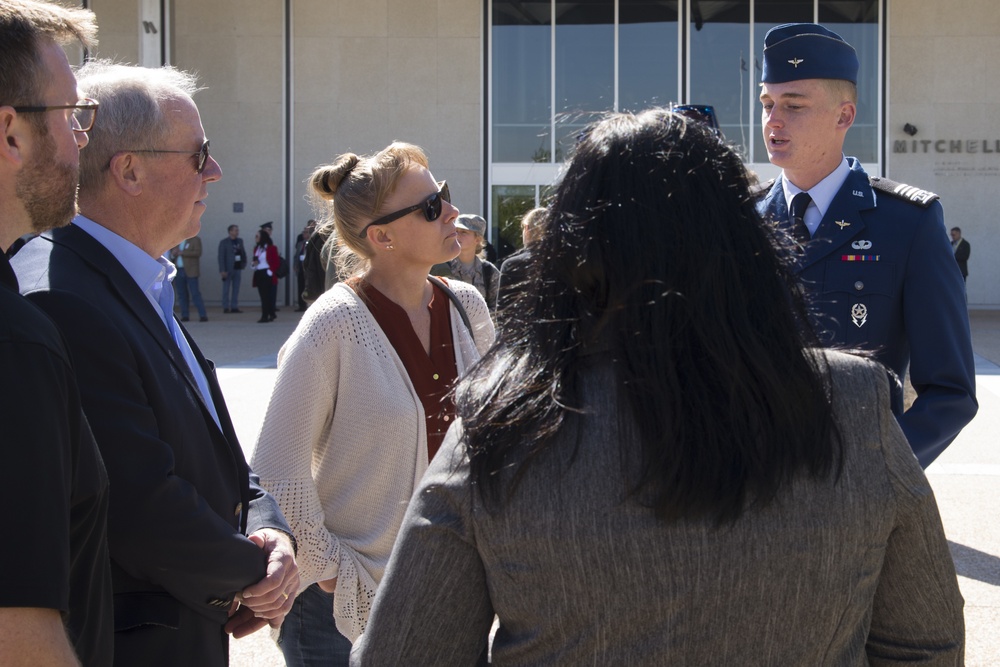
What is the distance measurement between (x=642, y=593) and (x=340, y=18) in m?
22.7

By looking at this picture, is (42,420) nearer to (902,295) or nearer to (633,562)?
(633,562)

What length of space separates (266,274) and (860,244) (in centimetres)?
1828

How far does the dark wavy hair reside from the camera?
4.25 ft

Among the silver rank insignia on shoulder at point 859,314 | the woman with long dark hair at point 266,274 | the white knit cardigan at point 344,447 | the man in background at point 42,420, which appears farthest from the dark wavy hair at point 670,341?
the woman with long dark hair at point 266,274

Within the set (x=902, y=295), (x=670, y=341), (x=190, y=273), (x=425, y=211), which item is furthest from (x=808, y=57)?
(x=190, y=273)

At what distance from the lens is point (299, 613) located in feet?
9.29

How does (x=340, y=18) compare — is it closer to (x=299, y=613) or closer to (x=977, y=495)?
(x=977, y=495)

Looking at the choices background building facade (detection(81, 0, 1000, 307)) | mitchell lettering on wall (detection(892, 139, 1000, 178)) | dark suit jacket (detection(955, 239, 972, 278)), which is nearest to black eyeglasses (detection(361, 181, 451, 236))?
dark suit jacket (detection(955, 239, 972, 278))

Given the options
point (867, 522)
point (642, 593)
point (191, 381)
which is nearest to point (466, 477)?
point (642, 593)

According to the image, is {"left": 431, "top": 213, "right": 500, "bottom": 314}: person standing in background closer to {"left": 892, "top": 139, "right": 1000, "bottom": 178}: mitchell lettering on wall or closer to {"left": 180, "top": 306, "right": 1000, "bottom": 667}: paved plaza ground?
{"left": 180, "top": 306, "right": 1000, "bottom": 667}: paved plaza ground

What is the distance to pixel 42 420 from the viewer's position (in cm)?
135

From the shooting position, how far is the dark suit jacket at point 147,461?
1834 millimetres

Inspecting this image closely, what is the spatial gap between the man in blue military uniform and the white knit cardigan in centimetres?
111

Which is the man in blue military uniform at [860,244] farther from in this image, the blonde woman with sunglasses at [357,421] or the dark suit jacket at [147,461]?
the dark suit jacket at [147,461]
